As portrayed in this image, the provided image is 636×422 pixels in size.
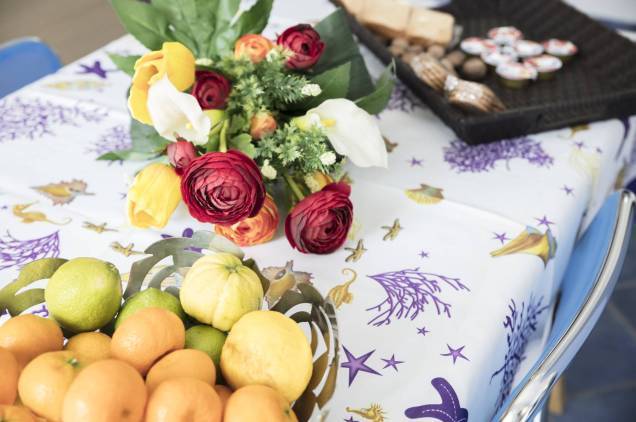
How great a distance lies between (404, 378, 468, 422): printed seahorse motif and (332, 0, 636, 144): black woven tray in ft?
1.64

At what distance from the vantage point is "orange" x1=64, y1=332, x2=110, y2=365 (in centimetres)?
49

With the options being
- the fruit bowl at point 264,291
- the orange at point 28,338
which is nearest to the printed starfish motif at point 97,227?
the fruit bowl at point 264,291

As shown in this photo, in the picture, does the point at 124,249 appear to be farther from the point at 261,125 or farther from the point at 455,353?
the point at 455,353

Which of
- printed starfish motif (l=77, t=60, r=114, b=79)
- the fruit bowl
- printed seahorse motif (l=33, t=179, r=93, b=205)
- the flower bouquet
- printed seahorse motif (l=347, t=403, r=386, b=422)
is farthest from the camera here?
printed starfish motif (l=77, t=60, r=114, b=79)

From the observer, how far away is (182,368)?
1.53 ft

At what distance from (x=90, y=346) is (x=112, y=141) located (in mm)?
654

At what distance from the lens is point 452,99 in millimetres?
1071

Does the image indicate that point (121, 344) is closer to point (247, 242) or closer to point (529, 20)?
point (247, 242)

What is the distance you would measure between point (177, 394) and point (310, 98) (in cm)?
55

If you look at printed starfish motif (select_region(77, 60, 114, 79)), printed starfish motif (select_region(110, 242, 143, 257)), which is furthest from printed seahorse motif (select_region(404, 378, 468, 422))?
printed starfish motif (select_region(77, 60, 114, 79))

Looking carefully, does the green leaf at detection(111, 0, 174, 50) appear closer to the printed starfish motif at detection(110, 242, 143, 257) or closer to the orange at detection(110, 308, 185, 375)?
the printed starfish motif at detection(110, 242, 143, 257)

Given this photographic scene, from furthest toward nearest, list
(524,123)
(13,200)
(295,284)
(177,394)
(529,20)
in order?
(529,20)
(524,123)
(13,200)
(295,284)
(177,394)

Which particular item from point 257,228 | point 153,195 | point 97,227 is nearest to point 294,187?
point 257,228

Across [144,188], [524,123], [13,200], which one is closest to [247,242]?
[144,188]
